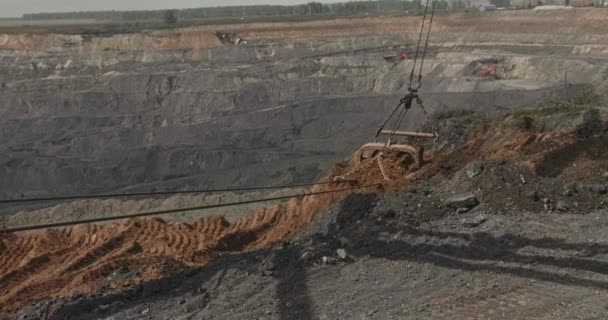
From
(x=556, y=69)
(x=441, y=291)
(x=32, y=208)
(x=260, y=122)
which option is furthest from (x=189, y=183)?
(x=556, y=69)

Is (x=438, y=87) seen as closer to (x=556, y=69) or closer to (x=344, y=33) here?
(x=556, y=69)

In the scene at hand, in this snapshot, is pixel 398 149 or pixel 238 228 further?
pixel 398 149

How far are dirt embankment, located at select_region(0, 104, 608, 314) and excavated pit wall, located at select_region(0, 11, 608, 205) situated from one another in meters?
6.95

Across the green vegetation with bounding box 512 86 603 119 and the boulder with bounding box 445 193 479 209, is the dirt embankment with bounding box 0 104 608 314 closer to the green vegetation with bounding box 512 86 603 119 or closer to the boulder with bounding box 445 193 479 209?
the boulder with bounding box 445 193 479 209

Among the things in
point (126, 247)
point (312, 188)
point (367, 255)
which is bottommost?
point (126, 247)

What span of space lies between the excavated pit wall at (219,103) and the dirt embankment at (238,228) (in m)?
6.95

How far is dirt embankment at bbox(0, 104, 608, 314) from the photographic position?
9867 millimetres

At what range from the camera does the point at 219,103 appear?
3394 centimetres

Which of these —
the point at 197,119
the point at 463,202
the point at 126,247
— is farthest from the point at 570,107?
the point at 197,119

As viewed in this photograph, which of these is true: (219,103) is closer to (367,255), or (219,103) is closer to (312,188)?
(312,188)

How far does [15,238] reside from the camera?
1470 centimetres

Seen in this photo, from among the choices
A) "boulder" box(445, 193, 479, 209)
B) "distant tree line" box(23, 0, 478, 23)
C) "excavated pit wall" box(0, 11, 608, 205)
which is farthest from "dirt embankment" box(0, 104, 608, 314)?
"distant tree line" box(23, 0, 478, 23)

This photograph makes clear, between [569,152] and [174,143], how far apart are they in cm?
1913

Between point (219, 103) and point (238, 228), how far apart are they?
69.3 ft
